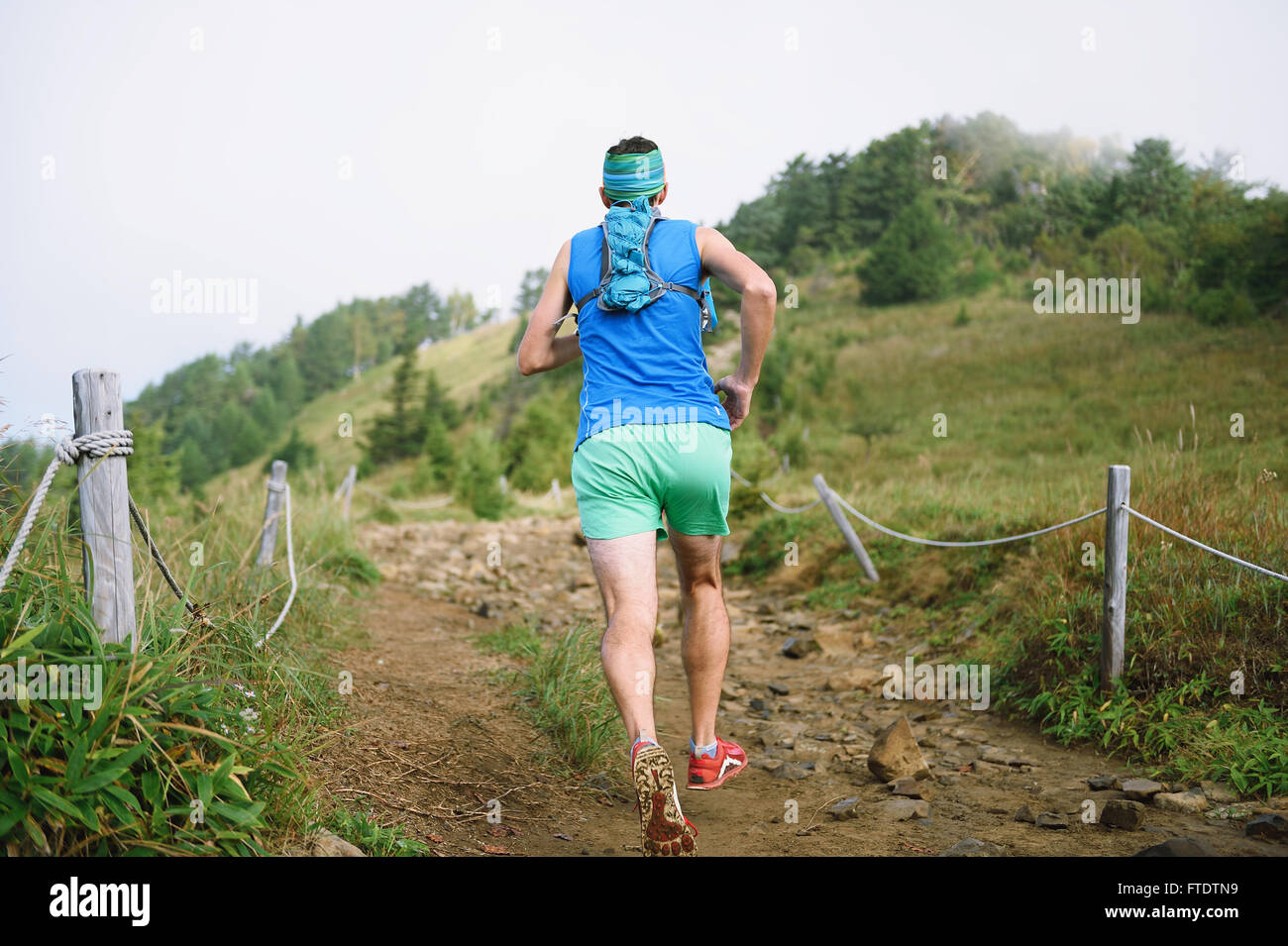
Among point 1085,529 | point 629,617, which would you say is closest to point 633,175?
point 629,617

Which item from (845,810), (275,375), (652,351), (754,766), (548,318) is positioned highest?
(275,375)

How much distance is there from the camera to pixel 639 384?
2678mm

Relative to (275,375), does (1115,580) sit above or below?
below

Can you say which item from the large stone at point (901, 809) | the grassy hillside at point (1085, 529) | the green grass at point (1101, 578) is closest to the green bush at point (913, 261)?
the grassy hillside at point (1085, 529)

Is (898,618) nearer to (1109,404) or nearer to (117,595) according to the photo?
(117,595)

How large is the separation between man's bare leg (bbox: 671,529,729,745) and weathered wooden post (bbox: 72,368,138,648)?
5.04 feet

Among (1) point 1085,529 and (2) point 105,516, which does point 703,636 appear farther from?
(1) point 1085,529

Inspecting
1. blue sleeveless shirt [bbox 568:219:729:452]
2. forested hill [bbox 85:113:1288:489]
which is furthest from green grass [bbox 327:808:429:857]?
forested hill [bbox 85:113:1288:489]

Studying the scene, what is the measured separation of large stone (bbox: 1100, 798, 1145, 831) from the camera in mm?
2975

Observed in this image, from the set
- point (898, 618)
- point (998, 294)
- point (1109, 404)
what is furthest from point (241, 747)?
point (998, 294)

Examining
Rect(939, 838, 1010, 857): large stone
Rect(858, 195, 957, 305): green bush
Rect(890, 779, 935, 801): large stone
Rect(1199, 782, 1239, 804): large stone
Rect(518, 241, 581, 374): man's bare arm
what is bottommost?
Rect(890, 779, 935, 801): large stone

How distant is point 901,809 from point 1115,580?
1593mm

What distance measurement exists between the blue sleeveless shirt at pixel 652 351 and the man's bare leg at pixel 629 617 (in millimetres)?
340

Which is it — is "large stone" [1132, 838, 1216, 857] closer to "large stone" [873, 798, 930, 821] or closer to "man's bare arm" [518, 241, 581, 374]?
"large stone" [873, 798, 930, 821]
